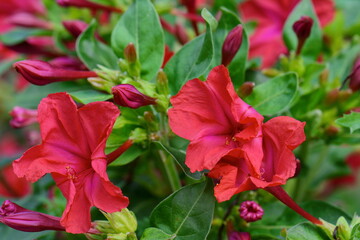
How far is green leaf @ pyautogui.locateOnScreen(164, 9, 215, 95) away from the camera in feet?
3.72

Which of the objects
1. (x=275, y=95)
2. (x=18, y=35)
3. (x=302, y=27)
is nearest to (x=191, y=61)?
(x=275, y=95)

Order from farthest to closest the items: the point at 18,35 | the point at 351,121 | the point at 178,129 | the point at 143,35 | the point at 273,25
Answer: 1. the point at 273,25
2. the point at 18,35
3. the point at 143,35
4. the point at 351,121
5. the point at 178,129

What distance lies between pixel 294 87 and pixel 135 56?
383mm

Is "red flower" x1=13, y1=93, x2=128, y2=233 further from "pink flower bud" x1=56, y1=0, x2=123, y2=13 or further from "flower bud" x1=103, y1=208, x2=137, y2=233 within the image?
"pink flower bud" x1=56, y1=0, x2=123, y2=13

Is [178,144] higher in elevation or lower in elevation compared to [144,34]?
lower

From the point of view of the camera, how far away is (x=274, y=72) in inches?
55.5

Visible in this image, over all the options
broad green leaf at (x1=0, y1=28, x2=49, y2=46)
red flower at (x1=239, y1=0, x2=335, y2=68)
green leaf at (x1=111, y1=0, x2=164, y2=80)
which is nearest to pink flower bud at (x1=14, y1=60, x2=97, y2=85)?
green leaf at (x1=111, y1=0, x2=164, y2=80)

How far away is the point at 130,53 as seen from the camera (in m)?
1.20

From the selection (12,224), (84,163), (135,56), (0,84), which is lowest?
(0,84)

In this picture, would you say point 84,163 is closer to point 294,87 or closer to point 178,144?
point 178,144

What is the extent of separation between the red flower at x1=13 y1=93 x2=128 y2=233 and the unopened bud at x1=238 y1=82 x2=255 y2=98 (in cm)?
34

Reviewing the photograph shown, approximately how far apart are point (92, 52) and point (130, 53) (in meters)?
0.16

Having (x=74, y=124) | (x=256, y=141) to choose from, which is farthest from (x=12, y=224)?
(x=256, y=141)

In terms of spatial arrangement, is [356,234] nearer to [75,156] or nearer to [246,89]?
[246,89]
